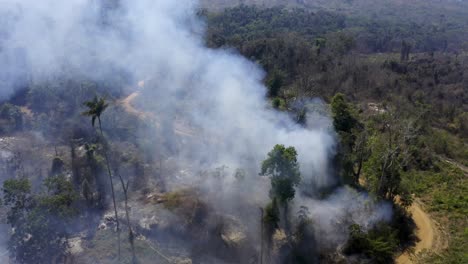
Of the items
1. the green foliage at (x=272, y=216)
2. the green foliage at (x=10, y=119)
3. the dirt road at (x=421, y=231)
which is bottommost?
the dirt road at (x=421, y=231)

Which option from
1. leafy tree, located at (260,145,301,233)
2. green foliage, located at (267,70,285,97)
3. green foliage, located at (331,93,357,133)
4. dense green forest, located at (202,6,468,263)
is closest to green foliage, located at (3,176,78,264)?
leafy tree, located at (260,145,301,233)

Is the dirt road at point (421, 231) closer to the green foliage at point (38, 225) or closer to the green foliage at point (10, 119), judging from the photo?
the green foliage at point (38, 225)

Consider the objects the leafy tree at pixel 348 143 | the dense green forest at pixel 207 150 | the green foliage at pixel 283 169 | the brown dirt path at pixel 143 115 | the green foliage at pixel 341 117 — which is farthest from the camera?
the brown dirt path at pixel 143 115

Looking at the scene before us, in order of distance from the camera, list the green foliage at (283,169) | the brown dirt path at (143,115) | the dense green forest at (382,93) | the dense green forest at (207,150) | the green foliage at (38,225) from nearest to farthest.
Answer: the green foliage at (38,225), the green foliage at (283,169), the dense green forest at (207,150), the dense green forest at (382,93), the brown dirt path at (143,115)

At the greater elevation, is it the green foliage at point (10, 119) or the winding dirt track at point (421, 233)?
the green foliage at point (10, 119)

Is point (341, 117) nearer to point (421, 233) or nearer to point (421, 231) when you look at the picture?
point (421, 231)

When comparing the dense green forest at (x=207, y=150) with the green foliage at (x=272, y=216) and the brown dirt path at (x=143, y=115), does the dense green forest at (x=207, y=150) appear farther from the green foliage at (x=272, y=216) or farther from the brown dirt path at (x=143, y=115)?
the brown dirt path at (x=143, y=115)

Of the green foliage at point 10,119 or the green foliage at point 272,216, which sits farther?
the green foliage at point 10,119

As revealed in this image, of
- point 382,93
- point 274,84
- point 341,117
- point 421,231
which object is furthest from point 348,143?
point 382,93

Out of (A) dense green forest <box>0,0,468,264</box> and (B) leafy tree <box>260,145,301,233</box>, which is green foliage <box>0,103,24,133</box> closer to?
(A) dense green forest <box>0,0,468,264</box>

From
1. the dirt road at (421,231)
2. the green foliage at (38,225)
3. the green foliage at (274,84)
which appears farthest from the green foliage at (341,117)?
the green foliage at (38,225)

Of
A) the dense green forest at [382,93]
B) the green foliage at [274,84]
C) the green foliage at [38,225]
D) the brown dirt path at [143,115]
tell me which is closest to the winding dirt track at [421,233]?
the dense green forest at [382,93]
